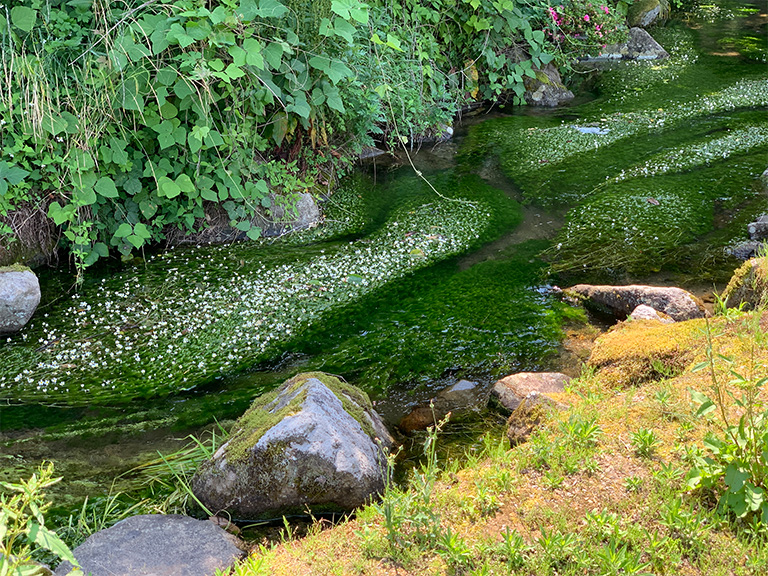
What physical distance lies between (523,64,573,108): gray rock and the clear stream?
1.70 metres

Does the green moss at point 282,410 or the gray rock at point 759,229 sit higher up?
the gray rock at point 759,229


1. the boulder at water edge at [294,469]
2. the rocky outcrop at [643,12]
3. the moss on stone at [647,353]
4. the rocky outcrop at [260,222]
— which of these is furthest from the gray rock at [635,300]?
the rocky outcrop at [643,12]

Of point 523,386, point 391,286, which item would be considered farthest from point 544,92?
point 523,386

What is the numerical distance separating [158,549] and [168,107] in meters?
4.02

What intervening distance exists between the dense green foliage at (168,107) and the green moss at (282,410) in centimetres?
269

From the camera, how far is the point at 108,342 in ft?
16.5

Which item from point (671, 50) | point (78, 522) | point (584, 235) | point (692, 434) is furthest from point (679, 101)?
point (78, 522)

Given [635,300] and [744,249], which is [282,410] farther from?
[744,249]

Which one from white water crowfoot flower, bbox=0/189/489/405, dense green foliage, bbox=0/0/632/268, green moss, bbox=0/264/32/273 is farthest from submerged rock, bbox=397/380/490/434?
green moss, bbox=0/264/32/273

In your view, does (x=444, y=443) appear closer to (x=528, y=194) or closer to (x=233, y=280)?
(x=233, y=280)

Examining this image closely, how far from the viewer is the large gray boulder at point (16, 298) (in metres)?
5.11

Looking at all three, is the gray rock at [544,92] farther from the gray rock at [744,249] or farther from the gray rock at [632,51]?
the gray rock at [744,249]

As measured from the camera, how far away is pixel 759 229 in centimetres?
633

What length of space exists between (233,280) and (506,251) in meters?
2.68
